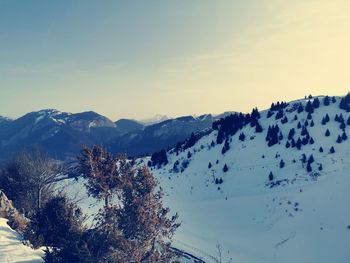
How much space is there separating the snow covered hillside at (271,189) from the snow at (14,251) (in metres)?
18.9

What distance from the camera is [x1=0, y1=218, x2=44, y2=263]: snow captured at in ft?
77.5

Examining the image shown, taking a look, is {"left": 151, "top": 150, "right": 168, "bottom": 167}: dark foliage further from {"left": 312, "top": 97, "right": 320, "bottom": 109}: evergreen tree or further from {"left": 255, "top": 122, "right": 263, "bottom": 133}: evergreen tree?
{"left": 312, "top": 97, "right": 320, "bottom": 109}: evergreen tree

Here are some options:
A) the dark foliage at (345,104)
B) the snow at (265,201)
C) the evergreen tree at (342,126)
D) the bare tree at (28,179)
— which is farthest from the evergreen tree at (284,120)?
the bare tree at (28,179)

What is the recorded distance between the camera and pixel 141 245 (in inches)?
1016

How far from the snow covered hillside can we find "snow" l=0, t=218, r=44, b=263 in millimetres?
18917

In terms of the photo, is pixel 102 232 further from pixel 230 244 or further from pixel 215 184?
pixel 215 184

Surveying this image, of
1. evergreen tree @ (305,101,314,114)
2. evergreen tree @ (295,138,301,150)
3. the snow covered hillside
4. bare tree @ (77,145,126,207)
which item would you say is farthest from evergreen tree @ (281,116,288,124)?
bare tree @ (77,145,126,207)

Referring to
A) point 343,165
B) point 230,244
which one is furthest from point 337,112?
point 230,244

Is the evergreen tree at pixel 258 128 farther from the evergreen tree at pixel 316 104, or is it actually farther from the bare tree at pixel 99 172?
the bare tree at pixel 99 172

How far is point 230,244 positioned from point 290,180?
1502cm

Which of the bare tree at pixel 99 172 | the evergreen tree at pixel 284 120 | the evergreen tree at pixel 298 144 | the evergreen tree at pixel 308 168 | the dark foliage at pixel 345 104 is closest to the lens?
the bare tree at pixel 99 172

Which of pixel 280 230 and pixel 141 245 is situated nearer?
pixel 141 245

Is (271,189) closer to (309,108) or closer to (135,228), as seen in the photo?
(309,108)

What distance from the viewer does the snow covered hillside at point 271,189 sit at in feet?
130
